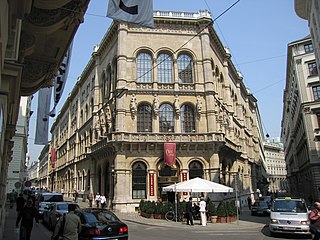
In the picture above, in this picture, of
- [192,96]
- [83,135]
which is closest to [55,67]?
[192,96]

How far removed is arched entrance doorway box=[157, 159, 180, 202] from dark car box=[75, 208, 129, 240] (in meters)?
18.3

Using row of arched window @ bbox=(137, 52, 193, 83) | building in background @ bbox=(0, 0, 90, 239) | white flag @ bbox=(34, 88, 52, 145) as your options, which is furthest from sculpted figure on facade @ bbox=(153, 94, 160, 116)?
building in background @ bbox=(0, 0, 90, 239)

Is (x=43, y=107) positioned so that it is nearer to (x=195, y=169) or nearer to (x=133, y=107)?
(x=133, y=107)

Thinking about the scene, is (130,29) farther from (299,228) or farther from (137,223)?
(299,228)

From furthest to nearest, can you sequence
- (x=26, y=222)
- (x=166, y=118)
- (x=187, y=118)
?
(x=187, y=118) < (x=166, y=118) < (x=26, y=222)

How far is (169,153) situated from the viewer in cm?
2712

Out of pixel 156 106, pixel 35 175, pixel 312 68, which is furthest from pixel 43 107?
pixel 35 175

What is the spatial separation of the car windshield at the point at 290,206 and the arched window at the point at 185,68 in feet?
59.5

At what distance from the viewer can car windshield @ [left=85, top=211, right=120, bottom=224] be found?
934 cm

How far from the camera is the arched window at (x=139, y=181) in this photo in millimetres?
27422

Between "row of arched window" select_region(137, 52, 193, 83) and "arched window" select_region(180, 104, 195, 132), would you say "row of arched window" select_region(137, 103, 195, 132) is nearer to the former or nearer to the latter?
"arched window" select_region(180, 104, 195, 132)

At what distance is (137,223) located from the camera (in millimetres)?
19625

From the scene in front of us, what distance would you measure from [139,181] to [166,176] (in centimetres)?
272

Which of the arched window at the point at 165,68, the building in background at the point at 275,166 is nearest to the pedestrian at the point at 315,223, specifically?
the arched window at the point at 165,68
